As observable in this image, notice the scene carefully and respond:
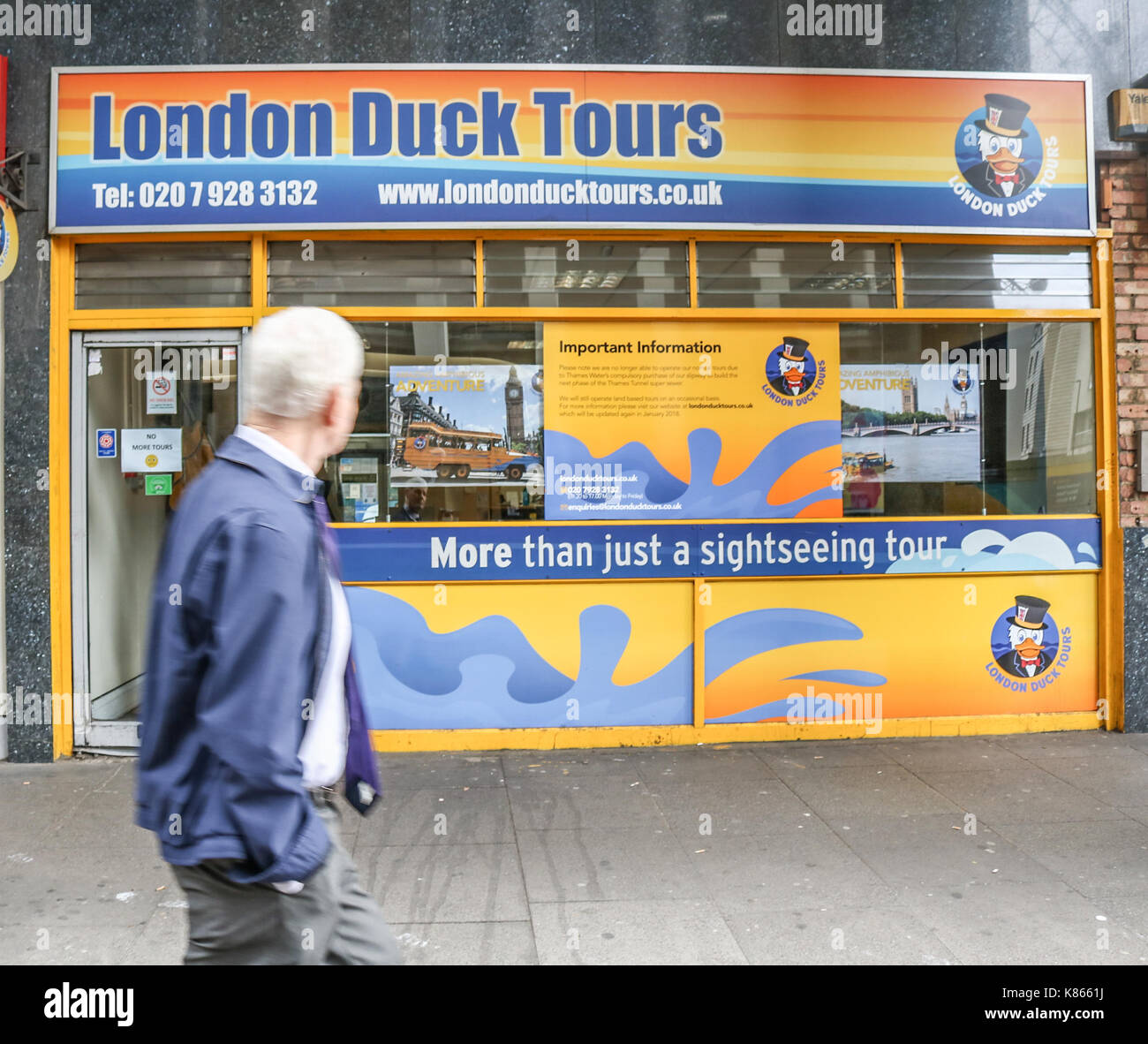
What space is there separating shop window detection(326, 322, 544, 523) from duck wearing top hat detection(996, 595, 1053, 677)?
3.13m

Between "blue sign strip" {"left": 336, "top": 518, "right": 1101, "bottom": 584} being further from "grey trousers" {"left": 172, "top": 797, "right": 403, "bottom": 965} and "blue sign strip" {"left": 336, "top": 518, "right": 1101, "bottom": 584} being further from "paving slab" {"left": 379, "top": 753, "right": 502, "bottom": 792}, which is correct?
"grey trousers" {"left": 172, "top": 797, "right": 403, "bottom": 965}

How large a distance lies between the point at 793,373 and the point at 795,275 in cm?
62

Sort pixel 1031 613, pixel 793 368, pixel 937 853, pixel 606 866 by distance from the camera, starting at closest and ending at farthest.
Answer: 1. pixel 606 866
2. pixel 937 853
3. pixel 793 368
4. pixel 1031 613

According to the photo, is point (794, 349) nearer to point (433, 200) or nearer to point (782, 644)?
point (782, 644)

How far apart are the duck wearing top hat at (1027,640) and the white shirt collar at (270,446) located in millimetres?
5747

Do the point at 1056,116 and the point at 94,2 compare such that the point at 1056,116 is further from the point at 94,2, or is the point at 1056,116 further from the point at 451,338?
the point at 94,2

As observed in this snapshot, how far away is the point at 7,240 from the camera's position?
6199 millimetres

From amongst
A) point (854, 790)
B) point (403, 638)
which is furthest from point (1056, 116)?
point (403, 638)

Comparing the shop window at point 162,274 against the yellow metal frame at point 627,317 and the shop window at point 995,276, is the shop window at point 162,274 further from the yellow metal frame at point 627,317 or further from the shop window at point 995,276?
the shop window at point 995,276

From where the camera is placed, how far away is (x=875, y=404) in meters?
6.86

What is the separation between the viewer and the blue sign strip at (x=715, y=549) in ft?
21.5

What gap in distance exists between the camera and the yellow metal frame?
645 cm

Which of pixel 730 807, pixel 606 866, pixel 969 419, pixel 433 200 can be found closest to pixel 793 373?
pixel 969 419

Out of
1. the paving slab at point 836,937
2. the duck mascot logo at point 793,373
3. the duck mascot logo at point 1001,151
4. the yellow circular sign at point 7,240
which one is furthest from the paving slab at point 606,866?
the duck mascot logo at point 1001,151
